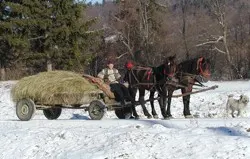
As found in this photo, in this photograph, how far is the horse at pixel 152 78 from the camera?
581 inches

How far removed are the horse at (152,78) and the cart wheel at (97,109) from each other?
1.26 meters

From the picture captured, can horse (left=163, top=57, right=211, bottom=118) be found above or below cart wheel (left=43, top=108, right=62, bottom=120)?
above

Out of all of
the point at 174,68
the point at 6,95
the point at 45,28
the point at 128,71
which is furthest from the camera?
the point at 45,28

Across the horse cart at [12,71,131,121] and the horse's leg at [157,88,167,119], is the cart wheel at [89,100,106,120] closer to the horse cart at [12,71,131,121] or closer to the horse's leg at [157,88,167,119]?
the horse cart at [12,71,131,121]

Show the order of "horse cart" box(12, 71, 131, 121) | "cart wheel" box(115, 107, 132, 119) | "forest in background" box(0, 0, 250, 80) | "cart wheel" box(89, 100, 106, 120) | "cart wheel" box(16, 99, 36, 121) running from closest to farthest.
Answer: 1. "cart wheel" box(89, 100, 106, 120)
2. "horse cart" box(12, 71, 131, 121)
3. "cart wheel" box(16, 99, 36, 121)
4. "cart wheel" box(115, 107, 132, 119)
5. "forest in background" box(0, 0, 250, 80)

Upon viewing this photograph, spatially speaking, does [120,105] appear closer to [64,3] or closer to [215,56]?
[64,3]

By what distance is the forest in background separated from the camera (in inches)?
1462

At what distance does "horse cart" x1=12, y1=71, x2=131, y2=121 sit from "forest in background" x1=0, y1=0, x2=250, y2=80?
10.2m

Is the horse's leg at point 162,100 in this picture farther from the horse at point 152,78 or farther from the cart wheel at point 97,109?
the cart wheel at point 97,109

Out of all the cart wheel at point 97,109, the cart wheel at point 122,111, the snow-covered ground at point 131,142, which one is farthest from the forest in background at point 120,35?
the snow-covered ground at point 131,142

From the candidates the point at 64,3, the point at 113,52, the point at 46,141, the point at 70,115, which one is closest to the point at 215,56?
the point at 113,52

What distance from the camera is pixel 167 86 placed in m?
14.9

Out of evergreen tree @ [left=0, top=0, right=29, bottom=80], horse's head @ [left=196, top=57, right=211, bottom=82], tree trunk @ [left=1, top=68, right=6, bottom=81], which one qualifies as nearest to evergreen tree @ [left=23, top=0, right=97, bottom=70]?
evergreen tree @ [left=0, top=0, right=29, bottom=80]

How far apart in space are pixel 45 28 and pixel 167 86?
23.3 m
